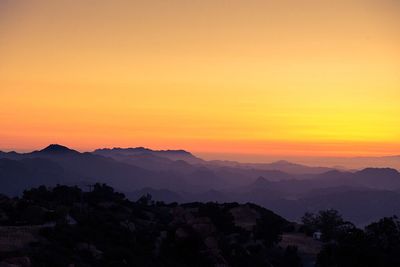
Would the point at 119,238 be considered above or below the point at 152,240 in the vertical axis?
above

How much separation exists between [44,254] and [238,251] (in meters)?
26.5

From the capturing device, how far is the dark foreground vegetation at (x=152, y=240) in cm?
4325

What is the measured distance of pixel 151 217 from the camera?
279 feet

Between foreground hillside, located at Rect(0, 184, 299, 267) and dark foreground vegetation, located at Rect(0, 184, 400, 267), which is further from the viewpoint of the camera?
dark foreground vegetation, located at Rect(0, 184, 400, 267)

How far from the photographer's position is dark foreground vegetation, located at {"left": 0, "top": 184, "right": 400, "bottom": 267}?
142 ft

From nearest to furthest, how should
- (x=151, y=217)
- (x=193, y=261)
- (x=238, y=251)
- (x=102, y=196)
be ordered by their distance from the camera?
(x=193, y=261) → (x=238, y=251) → (x=151, y=217) → (x=102, y=196)

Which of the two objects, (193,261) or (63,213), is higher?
(63,213)

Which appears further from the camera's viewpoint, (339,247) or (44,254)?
(339,247)

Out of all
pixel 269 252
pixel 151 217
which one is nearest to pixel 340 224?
pixel 269 252

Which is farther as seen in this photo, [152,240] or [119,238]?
[152,240]

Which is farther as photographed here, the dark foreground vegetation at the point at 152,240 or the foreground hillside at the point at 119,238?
the dark foreground vegetation at the point at 152,240

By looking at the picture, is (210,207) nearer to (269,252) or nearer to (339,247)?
(269,252)

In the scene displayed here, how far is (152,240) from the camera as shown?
5803 centimetres

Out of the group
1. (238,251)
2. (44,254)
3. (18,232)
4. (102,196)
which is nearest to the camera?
(44,254)
